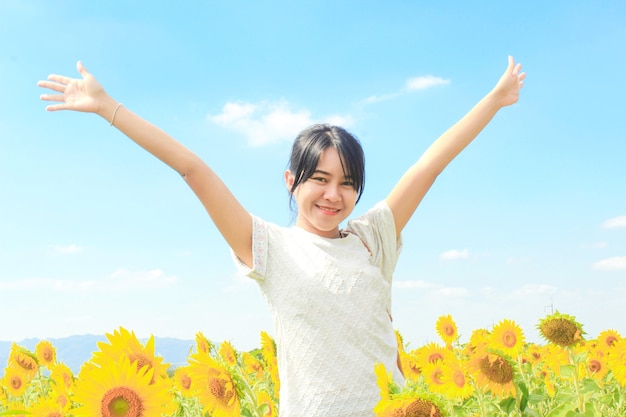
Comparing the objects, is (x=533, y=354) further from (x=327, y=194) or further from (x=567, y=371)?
(x=327, y=194)

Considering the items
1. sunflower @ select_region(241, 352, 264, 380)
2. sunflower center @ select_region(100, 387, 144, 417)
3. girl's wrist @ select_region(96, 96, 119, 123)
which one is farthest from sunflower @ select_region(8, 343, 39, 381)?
sunflower center @ select_region(100, 387, 144, 417)

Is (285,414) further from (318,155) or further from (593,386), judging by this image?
(593,386)

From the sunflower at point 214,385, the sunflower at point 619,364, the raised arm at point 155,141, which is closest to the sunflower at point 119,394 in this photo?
the sunflower at point 214,385

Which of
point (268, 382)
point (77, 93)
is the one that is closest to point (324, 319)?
point (77, 93)

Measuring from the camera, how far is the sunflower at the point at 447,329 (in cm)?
693

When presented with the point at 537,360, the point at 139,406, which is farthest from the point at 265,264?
the point at 537,360

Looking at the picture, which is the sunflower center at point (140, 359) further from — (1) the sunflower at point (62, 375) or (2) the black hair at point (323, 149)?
(1) the sunflower at point (62, 375)

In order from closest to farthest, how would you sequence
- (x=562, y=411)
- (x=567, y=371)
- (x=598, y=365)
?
1. (x=562, y=411)
2. (x=567, y=371)
3. (x=598, y=365)

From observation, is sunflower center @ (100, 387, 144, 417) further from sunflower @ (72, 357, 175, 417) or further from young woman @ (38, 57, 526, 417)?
young woman @ (38, 57, 526, 417)

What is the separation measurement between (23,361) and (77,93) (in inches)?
137

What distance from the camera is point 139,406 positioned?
2150 millimetres

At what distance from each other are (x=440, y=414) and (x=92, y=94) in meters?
1.98

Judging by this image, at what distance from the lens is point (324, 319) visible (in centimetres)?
286

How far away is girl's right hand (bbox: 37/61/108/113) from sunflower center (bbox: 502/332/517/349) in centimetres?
328
